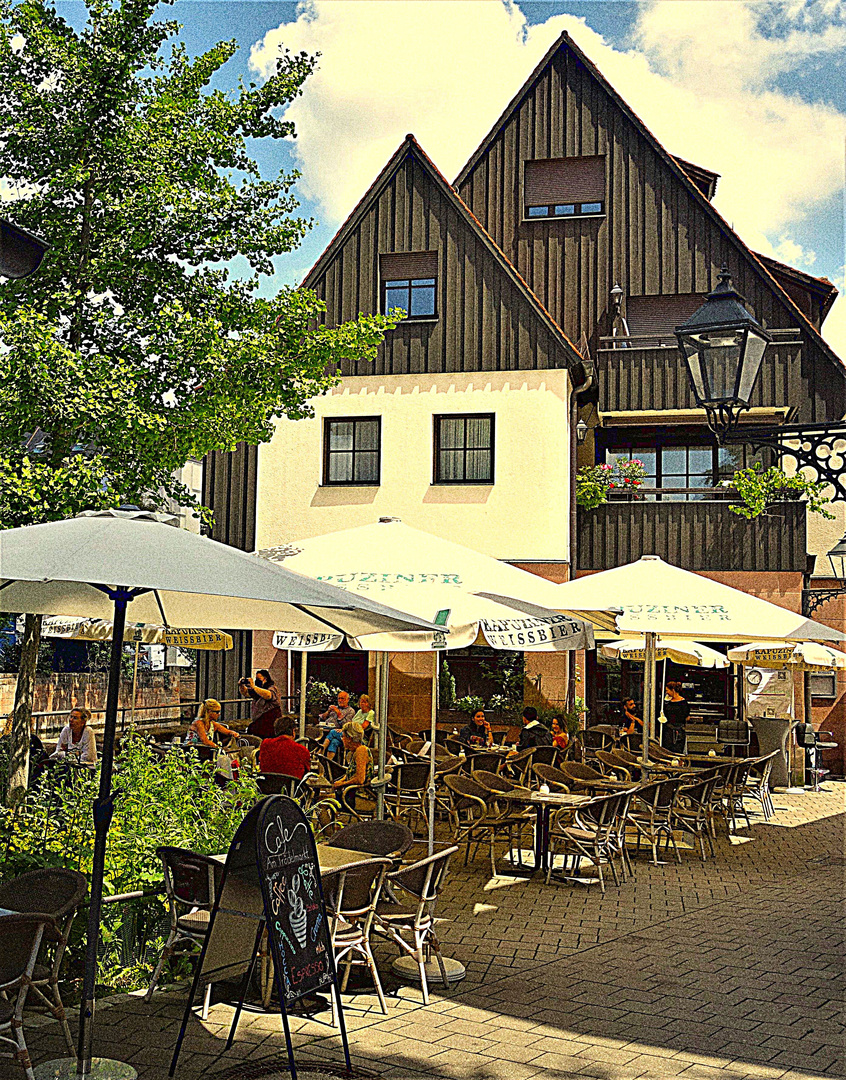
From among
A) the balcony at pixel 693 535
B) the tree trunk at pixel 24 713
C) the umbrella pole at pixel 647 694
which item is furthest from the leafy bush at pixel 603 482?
the tree trunk at pixel 24 713

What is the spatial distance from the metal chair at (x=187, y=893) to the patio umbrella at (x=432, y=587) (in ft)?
6.85

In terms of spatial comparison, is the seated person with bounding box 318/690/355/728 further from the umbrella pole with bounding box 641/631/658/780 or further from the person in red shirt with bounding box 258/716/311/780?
the person in red shirt with bounding box 258/716/311/780

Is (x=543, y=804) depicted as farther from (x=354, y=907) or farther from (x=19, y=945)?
(x=19, y=945)

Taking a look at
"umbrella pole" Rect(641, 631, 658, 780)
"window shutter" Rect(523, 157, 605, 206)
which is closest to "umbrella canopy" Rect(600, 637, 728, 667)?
"umbrella pole" Rect(641, 631, 658, 780)

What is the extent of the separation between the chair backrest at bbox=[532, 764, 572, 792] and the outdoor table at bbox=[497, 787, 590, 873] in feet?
1.95

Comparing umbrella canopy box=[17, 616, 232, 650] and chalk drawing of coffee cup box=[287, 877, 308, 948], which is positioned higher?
umbrella canopy box=[17, 616, 232, 650]

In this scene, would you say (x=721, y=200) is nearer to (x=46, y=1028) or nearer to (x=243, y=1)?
(x=243, y=1)

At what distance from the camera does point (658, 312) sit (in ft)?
79.4

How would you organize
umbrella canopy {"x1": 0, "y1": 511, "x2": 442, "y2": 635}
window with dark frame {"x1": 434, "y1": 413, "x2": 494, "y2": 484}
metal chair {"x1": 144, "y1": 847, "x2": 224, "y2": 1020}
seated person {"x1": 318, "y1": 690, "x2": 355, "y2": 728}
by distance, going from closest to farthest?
umbrella canopy {"x1": 0, "y1": 511, "x2": 442, "y2": 635} < metal chair {"x1": 144, "y1": 847, "x2": 224, "y2": 1020} < seated person {"x1": 318, "y1": 690, "x2": 355, "y2": 728} < window with dark frame {"x1": 434, "y1": 413, "x2": 494, "y2": 484}

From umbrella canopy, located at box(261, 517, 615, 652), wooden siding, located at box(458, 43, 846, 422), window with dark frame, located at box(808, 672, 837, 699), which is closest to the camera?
umbrella canopy, located at box(261, 517, 615, 652)

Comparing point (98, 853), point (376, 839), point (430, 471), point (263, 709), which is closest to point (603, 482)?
point (430, 471)

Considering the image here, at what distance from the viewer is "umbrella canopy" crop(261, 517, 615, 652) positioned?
833cm

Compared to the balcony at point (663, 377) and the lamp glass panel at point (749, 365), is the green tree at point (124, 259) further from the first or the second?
the balcony at point (663, 377)

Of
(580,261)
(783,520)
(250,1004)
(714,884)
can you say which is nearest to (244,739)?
(714,884)
